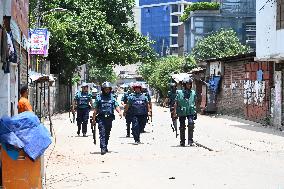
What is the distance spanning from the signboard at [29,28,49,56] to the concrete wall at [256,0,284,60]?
30.4 feet

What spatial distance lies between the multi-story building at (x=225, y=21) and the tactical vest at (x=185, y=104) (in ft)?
193

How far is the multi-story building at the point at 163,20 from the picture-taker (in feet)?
457

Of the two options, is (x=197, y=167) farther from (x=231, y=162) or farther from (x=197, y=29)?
(x=197, y=29)

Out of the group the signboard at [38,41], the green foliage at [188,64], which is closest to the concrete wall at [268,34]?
the signboard at [38,41]

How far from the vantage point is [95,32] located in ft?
128

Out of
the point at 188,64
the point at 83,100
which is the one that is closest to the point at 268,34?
the point at 83,100

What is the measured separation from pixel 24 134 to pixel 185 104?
827cm

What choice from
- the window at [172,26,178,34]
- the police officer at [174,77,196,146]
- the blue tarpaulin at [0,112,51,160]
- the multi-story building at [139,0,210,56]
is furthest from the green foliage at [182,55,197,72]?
the window at [172,26,178,34]

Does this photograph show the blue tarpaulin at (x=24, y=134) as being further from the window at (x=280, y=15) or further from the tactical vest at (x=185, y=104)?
the window at (x=280, y=15)

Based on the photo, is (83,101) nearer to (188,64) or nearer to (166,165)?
(166,165)

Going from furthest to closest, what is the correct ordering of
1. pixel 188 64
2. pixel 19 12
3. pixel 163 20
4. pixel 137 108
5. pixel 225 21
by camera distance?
pixel 163 20
pixel 225 21
pixel 188 64
pixel 19 12
pixel 137 108

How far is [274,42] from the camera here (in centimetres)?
2331

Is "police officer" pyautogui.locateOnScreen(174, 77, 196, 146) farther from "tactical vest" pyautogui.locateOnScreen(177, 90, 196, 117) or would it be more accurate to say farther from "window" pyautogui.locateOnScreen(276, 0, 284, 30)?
"window" pyautogui.locateOnScreen(276, 0, 284, 30)

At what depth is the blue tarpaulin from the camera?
7627 millimetres
